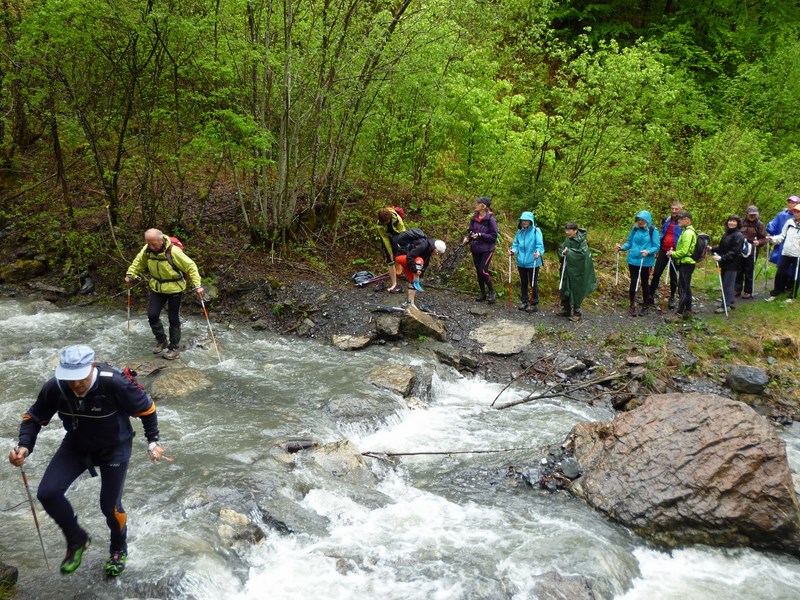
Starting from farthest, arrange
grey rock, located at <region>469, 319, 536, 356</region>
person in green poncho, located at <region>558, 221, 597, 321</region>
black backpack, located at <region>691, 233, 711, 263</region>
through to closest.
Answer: person in green poncho, located at <region>558, 221, 597, 321</region>, black backpack, located at <region>691, 233, 711, 263</region>, grey rock, located at <region>469, 319, 536, 356</region>

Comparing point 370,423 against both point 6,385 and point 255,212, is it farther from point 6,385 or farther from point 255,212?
point 255,212

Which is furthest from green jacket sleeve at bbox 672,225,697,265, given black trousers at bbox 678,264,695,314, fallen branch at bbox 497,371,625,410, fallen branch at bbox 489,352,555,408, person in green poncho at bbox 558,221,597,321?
fallen branch at bbox 489,352,555,408

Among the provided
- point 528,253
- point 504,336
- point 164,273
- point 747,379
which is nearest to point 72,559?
point 164,273

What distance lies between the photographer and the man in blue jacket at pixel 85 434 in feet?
14.8

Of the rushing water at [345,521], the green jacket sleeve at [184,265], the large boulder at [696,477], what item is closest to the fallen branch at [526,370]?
the rushing water at [345,521]

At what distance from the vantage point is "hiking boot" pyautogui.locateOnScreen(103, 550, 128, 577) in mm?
4953

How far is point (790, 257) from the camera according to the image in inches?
489

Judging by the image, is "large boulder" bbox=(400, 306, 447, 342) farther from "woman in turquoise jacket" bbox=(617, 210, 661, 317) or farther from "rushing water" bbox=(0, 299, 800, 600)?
"woman in turquoise jacket" bbox=(617, 210, 661, 317)

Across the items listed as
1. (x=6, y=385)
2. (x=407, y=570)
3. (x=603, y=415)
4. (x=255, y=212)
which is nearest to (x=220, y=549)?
(x=407, y=570)

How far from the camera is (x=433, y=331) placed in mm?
11719

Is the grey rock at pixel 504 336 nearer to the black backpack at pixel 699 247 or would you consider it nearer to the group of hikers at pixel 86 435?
the black backpack at pixel 699 247

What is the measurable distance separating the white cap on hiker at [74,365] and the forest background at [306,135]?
8.47 m

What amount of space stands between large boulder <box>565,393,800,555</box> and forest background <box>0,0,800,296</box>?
306 inches

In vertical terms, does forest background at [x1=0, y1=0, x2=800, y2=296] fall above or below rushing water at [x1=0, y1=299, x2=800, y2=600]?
above
